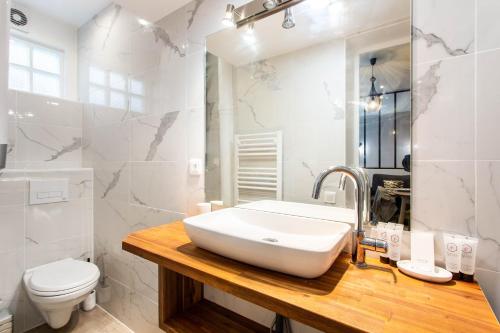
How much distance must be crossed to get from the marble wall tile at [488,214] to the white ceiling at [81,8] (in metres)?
1.66

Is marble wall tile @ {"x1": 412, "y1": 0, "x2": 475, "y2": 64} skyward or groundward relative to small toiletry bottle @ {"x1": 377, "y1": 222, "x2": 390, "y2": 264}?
skyward

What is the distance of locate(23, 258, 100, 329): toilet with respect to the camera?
1530 mm

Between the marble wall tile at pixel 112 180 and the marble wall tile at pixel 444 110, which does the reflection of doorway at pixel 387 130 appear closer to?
the marble wall tile at pixel 444 110

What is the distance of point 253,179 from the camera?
130cm

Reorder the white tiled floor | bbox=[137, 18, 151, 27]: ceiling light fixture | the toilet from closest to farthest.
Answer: the toilet, bbox=[137, 18, 151, 27]: ceiling light fixture, the white tiled floor

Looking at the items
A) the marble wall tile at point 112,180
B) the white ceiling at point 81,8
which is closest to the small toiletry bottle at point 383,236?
the white ceiling at point 81,8

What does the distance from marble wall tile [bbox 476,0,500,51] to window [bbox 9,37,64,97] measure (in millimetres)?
2980

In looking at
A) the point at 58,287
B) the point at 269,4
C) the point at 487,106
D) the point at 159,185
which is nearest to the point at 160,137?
the point at 159,185

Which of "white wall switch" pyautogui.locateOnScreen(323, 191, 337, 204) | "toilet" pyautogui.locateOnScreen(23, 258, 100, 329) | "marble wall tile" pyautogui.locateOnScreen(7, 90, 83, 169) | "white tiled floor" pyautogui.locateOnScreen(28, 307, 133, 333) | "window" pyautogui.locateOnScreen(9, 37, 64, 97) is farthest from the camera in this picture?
"window" pyautogui.locateOnScreen(9, 37, 64, 97)

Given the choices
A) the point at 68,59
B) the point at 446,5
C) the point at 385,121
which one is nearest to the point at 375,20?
the point at 446,5

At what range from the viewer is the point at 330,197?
1.06m

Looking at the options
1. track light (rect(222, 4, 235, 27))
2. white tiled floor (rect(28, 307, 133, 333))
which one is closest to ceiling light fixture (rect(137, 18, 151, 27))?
track light (rect(222, 4, 235, 27))

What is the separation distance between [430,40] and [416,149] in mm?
370

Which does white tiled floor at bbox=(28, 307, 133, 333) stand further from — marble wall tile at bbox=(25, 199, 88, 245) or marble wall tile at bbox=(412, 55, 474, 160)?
marble wall tile at bbox=(412, 55, 474, 160)
